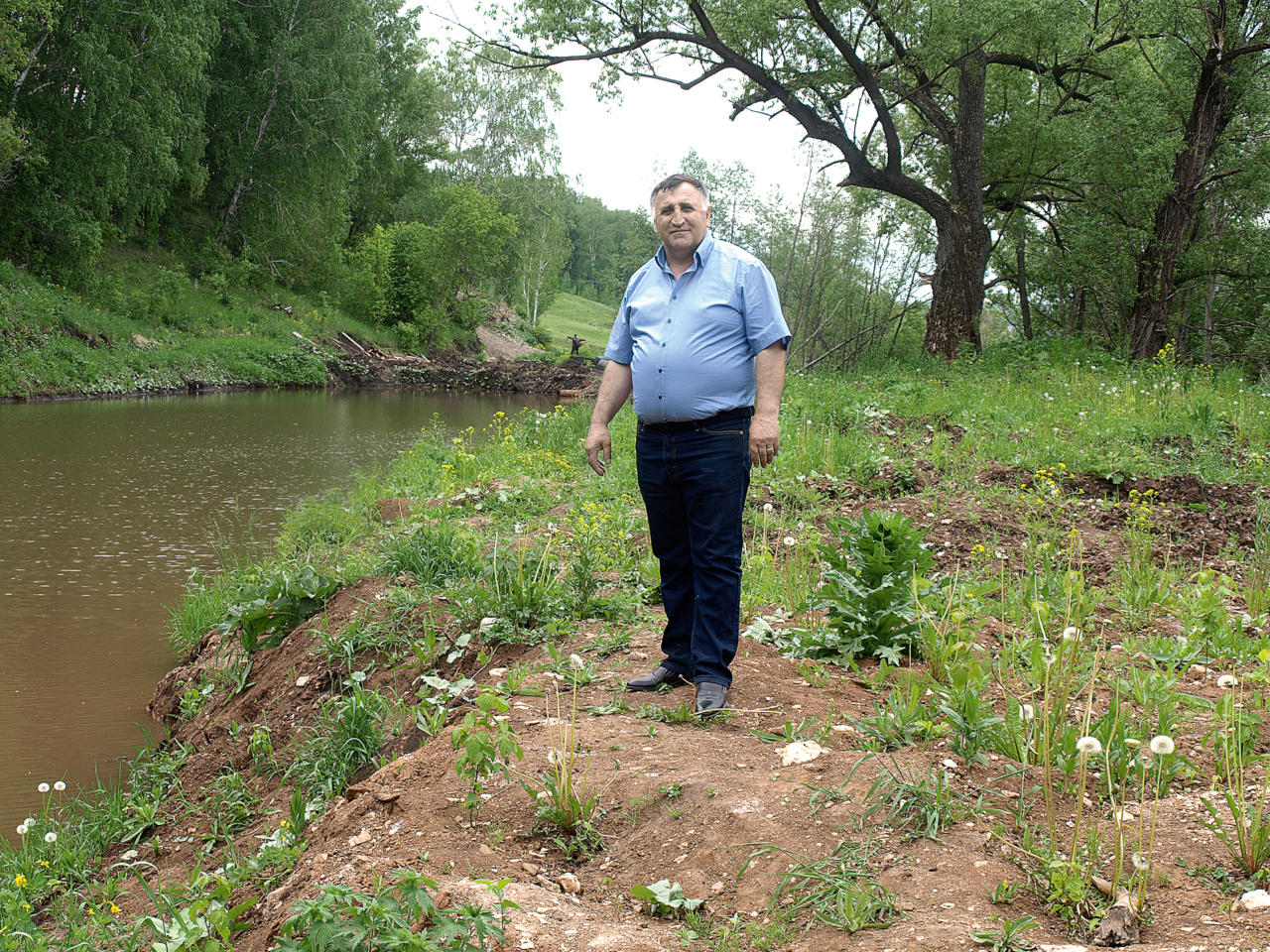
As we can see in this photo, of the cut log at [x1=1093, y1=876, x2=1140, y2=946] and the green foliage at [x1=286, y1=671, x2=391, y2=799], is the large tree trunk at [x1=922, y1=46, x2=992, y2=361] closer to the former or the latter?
the green foliage at [x1=286, y1=671, x2=391, y2=799]

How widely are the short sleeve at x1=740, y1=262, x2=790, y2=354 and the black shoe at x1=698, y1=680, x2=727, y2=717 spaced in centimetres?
123

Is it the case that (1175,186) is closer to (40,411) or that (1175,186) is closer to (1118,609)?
(1118,609)

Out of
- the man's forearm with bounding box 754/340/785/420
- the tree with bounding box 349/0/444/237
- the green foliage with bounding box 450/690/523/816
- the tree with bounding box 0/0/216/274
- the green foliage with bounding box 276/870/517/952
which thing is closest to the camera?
the green foliage with bounding box 276/870/517/952

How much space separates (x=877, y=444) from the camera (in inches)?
343

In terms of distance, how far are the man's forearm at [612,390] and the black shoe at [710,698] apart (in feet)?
3.78

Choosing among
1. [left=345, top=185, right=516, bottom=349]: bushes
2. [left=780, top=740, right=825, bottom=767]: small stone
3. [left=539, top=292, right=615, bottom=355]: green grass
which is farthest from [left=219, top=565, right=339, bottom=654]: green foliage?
[left=539, top=292, right=615, bottom=355]: green grass

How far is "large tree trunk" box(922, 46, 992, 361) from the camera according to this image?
51.8ft

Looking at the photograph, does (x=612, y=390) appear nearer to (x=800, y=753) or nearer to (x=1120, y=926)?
(x=800, y=753)

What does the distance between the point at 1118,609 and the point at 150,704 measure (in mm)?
5007

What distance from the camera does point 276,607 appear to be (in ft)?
18.0

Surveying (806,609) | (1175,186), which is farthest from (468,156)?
(806,609)

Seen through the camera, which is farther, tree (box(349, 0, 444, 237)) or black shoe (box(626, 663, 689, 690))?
tree (box(349, 0, 444, 237))

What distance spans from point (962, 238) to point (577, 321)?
59.0m

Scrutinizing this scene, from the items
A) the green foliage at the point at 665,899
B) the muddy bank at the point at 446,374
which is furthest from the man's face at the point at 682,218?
the muddy bank at the point at 446,374
